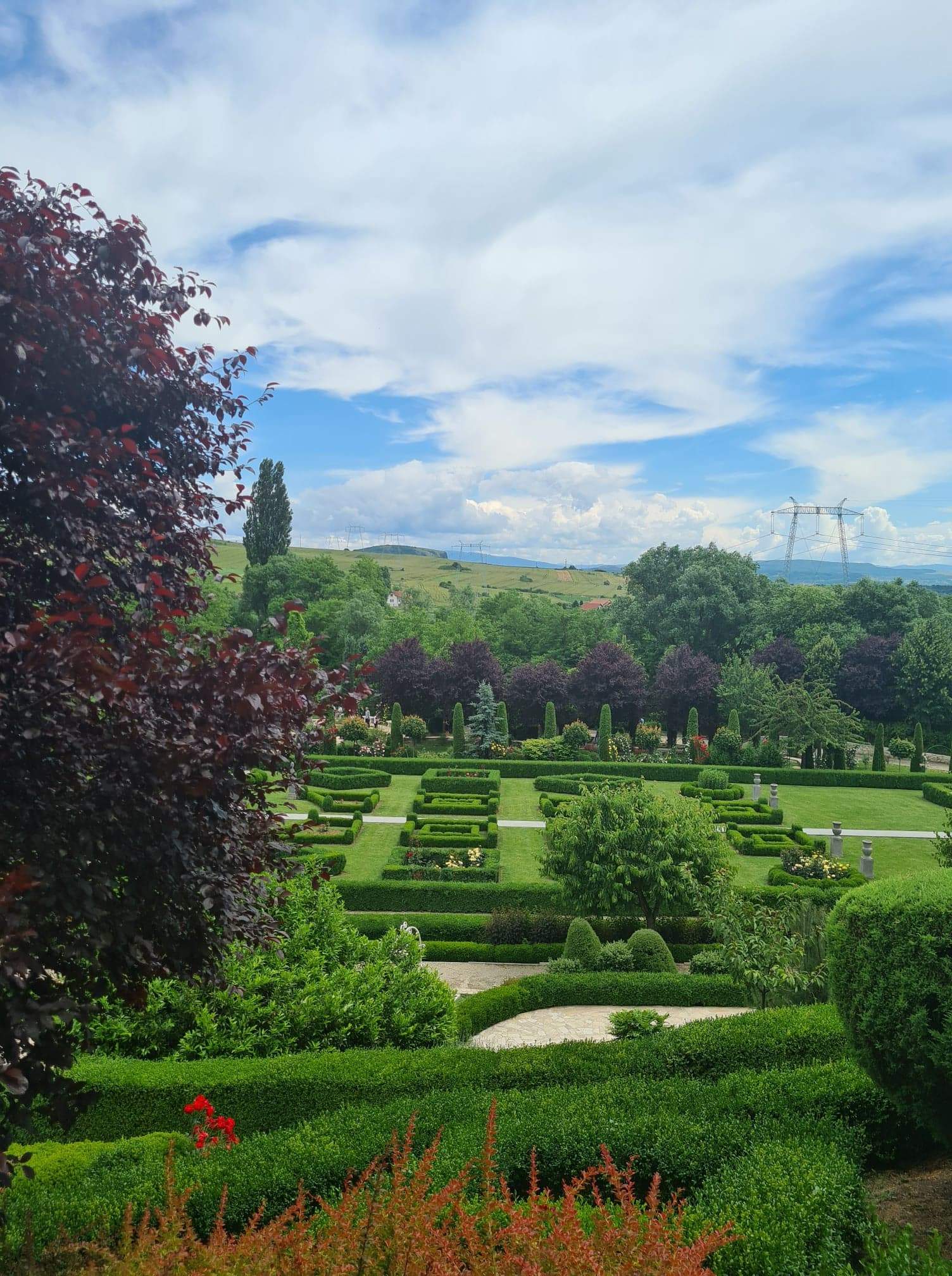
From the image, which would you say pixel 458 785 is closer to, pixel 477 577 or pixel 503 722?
pixel 503 722

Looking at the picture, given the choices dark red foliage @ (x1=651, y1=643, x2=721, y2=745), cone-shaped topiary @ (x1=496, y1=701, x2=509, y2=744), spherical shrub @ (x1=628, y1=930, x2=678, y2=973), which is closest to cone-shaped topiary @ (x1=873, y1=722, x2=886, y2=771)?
dark red foliage @ (x1=651, y1=643, x2=721, y2=745)

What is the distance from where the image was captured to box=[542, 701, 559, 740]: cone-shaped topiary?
1672 inches

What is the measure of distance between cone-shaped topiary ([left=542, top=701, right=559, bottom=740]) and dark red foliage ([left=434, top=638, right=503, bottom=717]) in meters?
3.23

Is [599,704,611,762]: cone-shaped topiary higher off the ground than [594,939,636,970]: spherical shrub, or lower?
higher

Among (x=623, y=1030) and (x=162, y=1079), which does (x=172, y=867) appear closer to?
(x=162, y=1079)

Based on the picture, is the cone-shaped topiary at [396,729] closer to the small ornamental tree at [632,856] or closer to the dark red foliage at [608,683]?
the dark red foliage at [608,683]

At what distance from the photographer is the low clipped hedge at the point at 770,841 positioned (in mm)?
25284

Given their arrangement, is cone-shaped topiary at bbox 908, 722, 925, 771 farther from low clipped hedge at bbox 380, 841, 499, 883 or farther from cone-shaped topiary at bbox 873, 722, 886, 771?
low clipped hedge at bbox 380, 841, 499, 883

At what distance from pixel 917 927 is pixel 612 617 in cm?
5435

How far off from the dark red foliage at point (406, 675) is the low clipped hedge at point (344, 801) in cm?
1324

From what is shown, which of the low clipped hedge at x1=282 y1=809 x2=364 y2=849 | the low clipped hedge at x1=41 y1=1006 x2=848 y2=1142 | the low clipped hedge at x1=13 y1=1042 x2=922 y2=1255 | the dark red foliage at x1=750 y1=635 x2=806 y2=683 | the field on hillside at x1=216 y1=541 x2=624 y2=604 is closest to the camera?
the low clipped hedge at x1=13 y1=1042 x2=922 y2=1255

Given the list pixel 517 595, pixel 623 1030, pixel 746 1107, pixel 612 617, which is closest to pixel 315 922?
pixel 623 1030

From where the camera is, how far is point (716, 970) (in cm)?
1650

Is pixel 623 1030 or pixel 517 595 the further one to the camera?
pixel 517 595
